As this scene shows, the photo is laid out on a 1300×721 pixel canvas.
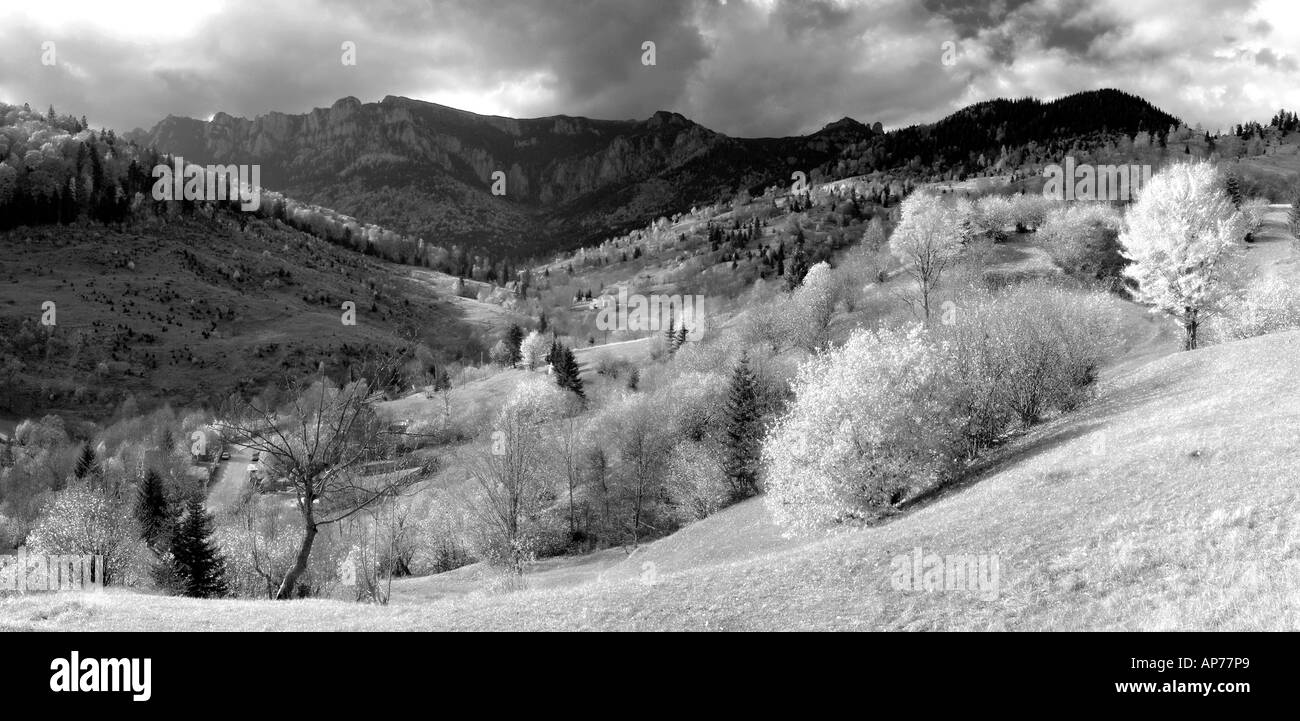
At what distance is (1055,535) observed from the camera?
18.8 m

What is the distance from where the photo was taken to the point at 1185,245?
5162cm

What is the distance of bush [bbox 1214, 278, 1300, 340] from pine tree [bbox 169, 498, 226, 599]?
88346 mm

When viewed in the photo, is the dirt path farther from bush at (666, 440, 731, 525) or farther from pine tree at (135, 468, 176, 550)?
bush at (666, 440, 731, 525)

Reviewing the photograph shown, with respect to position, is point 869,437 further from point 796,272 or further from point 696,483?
point 796,272

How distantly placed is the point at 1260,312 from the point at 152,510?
372 ft


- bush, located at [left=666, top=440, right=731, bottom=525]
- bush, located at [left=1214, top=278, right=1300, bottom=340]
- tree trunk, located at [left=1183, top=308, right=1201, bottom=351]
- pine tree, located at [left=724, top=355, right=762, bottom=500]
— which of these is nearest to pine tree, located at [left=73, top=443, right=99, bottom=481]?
bush, located at [left=666, top=440, right=731, bottom=525]

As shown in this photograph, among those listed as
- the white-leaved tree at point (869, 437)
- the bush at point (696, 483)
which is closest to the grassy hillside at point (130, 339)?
the bush at point (696, 483)

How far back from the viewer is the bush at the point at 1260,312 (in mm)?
53344

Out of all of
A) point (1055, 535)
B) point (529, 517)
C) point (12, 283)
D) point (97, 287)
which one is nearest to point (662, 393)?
point (529, 517)

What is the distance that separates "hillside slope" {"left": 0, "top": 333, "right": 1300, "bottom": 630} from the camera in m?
13.9

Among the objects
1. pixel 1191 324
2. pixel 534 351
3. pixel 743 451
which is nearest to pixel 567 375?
pixel 534 351

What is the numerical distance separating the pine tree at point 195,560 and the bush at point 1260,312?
290 feet

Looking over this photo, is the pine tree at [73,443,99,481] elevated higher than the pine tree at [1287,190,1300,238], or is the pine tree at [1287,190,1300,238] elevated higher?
the pine tree at [1287,190,1300,238]
